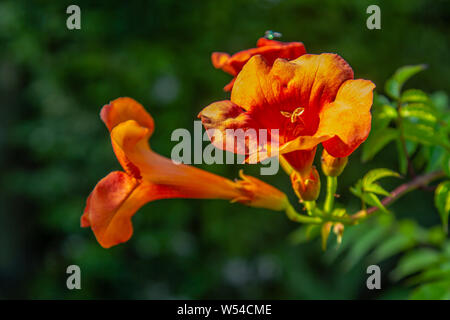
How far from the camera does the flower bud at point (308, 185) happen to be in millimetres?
1149

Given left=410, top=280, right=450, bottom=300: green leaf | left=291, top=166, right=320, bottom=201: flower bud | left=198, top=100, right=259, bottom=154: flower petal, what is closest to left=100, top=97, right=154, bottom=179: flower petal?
left=198, top=100, right=259, bottom=154: flower petal

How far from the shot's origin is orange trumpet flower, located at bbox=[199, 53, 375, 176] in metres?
0.96

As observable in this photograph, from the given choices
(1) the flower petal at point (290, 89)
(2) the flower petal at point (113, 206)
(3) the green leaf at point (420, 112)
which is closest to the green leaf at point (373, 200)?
(1) the flower petal at point (290, 89)

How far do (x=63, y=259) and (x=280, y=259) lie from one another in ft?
7.24

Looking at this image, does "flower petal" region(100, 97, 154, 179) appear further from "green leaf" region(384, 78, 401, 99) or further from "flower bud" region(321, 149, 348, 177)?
"green leaf" region(384, 78, 401, 99)

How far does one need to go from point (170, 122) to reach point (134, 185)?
128 inches

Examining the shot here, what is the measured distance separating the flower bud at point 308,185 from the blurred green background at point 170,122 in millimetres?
2996

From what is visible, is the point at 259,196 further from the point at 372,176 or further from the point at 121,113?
the point at 121,113

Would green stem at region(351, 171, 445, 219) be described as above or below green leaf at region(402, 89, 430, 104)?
below

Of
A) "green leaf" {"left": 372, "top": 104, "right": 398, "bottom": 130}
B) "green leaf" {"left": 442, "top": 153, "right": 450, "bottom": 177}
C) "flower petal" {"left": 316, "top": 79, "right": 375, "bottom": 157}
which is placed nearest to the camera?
"flower petal" {"left": 316, "top": 79, "right": 375, "bottom": 157}

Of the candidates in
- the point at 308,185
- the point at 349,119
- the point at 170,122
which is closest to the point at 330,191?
the point at 308,185

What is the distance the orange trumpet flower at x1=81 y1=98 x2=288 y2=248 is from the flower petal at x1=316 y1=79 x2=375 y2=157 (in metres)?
0.37

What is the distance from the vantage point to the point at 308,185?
115 cm
